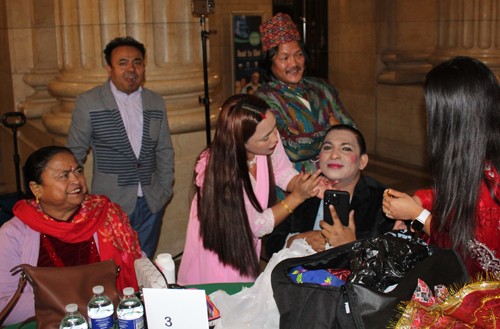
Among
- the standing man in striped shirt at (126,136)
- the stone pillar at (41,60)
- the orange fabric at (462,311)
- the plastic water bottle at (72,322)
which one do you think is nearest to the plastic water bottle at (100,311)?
the plastic water bottle at (72,322)

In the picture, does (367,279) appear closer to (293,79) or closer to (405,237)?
(405,237)

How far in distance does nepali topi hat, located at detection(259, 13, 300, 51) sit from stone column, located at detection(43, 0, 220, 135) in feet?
4.41

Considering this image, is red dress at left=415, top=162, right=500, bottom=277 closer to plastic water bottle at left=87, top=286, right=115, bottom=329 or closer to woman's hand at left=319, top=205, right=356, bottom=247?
woman's hand at left=319, top=205, right=356, bottom=247

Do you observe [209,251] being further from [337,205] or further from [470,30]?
[470,30]

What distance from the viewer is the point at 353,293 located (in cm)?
148

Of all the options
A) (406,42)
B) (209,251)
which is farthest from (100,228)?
(406,42)

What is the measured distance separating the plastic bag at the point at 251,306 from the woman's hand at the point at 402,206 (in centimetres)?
50

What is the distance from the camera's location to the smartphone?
2474 mm

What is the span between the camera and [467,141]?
192 centimetres

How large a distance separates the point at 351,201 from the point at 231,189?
2.48ft

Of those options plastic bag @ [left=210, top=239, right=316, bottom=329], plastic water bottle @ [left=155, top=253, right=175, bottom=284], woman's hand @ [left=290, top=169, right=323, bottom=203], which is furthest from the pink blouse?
plastic water bottle @ [left=155, top=253, right=175, bottom=284]

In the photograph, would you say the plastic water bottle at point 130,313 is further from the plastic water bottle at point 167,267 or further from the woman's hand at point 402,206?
the woman's hand at point 402,206

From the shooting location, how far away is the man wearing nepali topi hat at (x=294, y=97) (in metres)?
3.29

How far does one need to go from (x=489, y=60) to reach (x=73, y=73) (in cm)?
526
